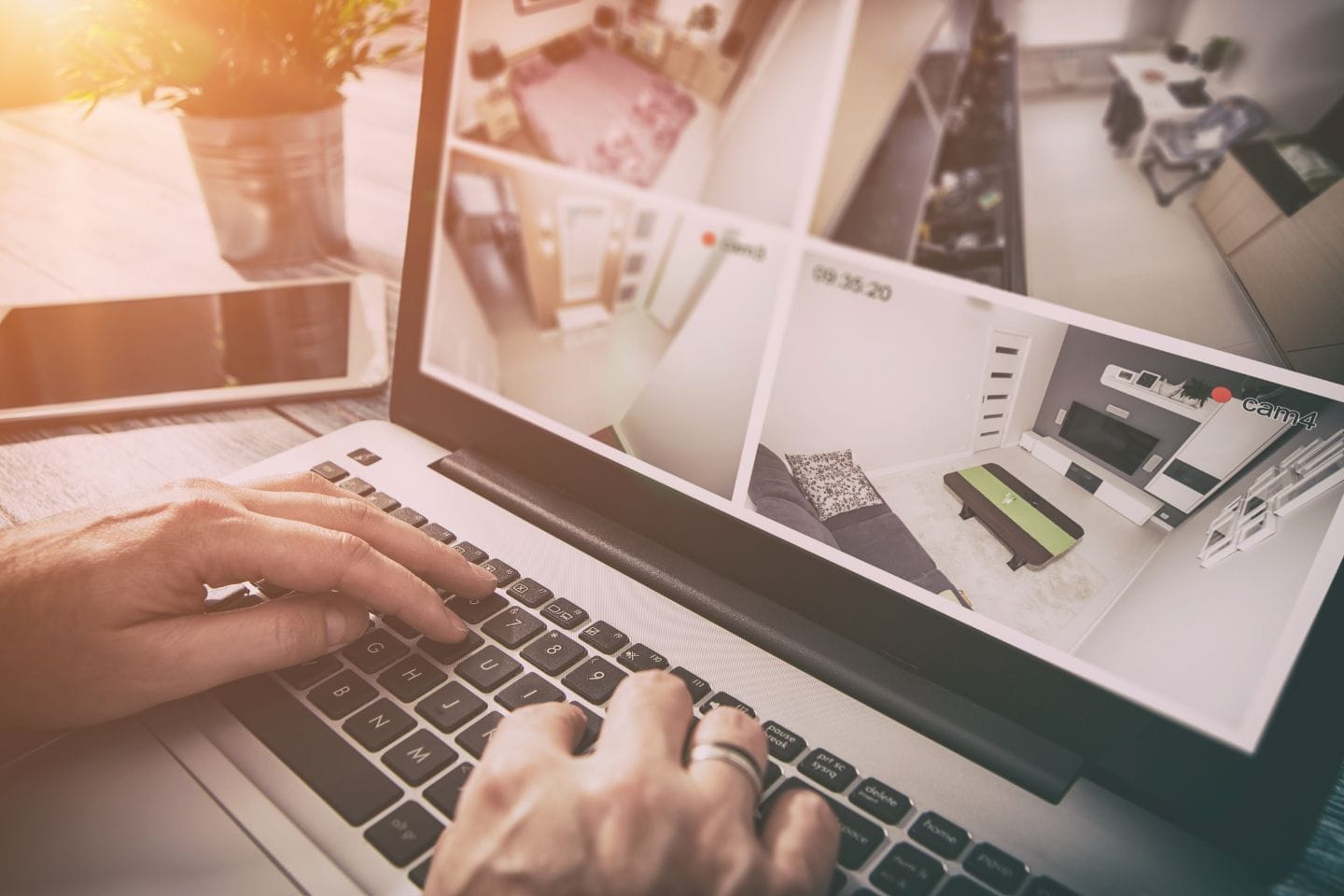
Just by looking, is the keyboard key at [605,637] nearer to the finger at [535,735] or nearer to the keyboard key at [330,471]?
the finger at [535,735]

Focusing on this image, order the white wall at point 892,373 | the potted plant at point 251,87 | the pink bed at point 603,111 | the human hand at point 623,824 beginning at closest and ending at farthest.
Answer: the human hand at point 623,824, the white wall at point 892,373, the pink bed at point 603,111, the potted plant at point 251,87

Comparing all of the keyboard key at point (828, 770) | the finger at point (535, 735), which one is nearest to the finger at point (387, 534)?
the finger at point (535, 735)

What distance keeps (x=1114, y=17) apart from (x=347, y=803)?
0.53 m

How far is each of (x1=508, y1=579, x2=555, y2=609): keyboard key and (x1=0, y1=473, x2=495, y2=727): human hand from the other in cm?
2

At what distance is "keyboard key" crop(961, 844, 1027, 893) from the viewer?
33 cm

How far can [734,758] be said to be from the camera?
35 cm

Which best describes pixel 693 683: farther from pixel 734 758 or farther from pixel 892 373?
pixel 892 373

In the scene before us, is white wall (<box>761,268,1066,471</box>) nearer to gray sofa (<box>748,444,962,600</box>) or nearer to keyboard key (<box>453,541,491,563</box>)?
gray sofa (<box>748,444,962,600</box>)

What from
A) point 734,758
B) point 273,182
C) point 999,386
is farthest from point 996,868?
point 273,182

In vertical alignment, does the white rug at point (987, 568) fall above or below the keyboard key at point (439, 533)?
above

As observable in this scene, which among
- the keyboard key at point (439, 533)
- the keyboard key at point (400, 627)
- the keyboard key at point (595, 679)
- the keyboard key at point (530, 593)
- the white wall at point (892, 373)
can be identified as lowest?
the keyboard key at point (400, 627)

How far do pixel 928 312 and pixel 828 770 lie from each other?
0.81 feet

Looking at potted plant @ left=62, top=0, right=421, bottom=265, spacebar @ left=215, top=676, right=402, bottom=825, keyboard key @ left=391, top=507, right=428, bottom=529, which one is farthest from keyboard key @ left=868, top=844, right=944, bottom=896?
potted plant @ left=62, top=0, right=421, bottom=265

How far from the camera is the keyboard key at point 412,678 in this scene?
40 centimetres
